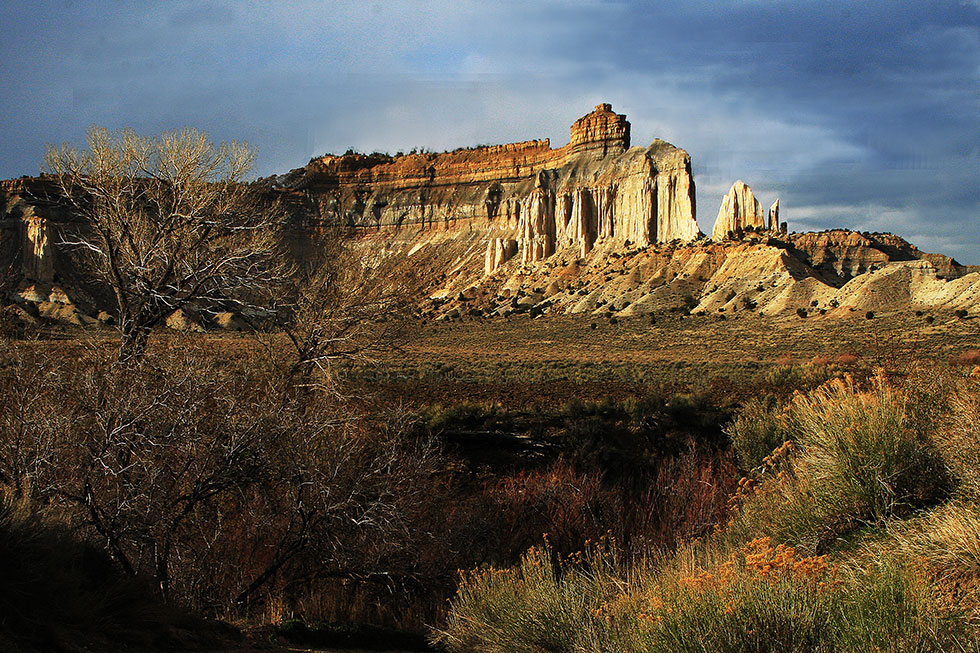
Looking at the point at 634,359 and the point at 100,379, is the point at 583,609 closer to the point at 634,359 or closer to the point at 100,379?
the point at 100,379

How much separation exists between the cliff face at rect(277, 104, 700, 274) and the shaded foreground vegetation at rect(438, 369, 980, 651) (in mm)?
78765

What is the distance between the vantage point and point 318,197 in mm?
113938

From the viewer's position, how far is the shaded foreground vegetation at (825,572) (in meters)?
3.82

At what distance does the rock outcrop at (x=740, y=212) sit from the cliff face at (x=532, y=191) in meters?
3.58

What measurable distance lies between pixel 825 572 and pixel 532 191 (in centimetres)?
10006

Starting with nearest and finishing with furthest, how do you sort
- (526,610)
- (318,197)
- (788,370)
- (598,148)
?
(526,610) < (788,370) < (598,148) < (318,197)

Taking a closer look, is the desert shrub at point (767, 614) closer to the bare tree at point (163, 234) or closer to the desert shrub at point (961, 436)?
the desert shrub at point (961, 436)

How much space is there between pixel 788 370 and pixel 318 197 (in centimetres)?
9959

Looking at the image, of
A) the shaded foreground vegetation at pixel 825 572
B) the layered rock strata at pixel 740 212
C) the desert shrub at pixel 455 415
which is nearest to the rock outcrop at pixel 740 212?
the layered rock strata at pixel 740 212

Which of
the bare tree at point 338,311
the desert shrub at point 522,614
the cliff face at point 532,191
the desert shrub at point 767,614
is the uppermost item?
the cliff face at point 532,191

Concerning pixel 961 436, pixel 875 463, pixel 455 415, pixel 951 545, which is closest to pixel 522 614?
pixel 951 545

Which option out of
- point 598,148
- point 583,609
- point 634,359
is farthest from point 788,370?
point 598,148

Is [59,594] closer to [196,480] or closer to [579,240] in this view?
[196,480]

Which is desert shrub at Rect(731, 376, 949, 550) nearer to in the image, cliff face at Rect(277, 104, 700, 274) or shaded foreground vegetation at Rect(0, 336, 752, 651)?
shaded foreground vegetation at Rect(0, 336, 752, 651)
